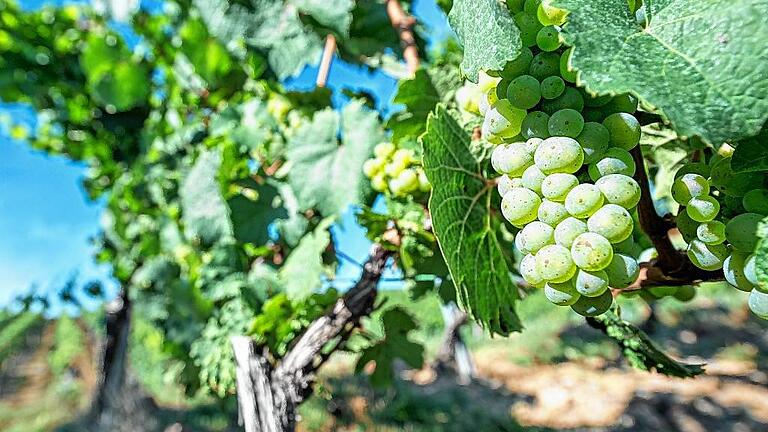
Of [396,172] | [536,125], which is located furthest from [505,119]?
[396,172]

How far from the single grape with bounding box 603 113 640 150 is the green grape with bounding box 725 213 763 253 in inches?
4.3

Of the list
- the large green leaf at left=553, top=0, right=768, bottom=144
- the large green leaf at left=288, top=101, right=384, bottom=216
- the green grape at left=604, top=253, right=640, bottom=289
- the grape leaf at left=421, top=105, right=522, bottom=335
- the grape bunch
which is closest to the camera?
the large green leaf at left=553, top=0, right=768, bottom=144

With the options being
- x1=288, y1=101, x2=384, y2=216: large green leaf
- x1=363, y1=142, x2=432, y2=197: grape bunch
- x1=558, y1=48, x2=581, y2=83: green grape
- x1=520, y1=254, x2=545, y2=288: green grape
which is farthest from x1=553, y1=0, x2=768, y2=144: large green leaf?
x1=288, y1=101, x2=384, y2=216: large green leaf

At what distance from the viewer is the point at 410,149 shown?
1.02 meters

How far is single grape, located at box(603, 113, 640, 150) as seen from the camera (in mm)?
523

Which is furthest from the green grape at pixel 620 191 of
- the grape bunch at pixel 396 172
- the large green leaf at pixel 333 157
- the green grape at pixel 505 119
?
the large green leaf at pixel 333 157

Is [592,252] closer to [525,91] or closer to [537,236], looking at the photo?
[537,236]

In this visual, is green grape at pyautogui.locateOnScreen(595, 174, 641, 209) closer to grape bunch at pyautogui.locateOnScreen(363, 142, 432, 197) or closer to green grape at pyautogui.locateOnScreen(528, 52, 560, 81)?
green grape at pyautogui.locateOnScreen(528, 52, 560, 81)

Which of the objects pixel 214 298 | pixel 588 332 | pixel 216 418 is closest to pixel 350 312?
pixel 214 298

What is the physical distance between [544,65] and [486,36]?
0.21 ft

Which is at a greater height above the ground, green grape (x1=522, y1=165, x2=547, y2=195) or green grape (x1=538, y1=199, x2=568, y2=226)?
green grape (x1=522, y1=165, x2=547, y2=195)

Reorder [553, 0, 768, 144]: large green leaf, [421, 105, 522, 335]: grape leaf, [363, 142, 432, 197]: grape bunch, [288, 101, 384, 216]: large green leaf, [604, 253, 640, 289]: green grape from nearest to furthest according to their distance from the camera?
[553, 0, 768, 144]: large green leaf < [604, 253, 640, 289]: green grape < [421, 105, 522, 335]: grape leaf < [363, 142, 432, 197]: grape bunch < [288, 101, 384, 216]: large green leaf

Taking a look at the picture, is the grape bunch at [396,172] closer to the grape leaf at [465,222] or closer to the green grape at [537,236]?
the grape leaf at [465,222]

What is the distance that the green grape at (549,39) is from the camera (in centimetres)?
53
